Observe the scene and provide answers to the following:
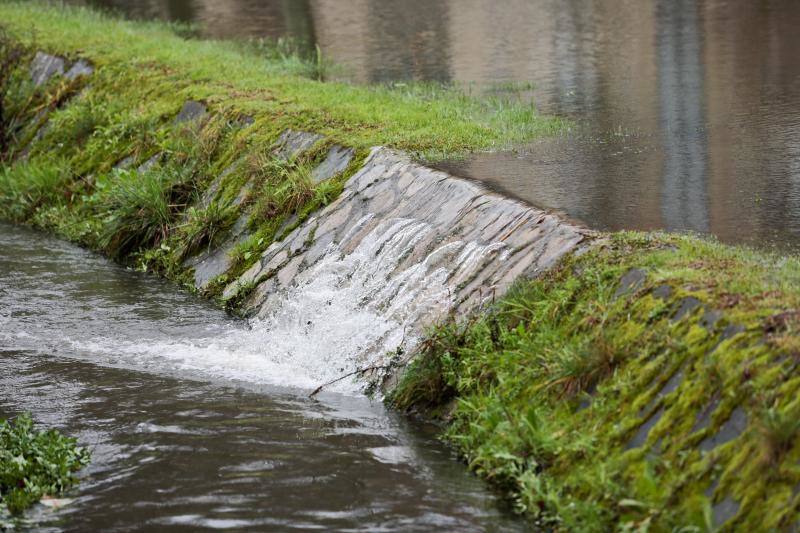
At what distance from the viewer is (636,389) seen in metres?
6.49

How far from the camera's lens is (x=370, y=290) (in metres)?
9.57

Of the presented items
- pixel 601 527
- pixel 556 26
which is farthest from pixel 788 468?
pixel 556 26

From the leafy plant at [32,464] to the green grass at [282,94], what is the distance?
5.27m

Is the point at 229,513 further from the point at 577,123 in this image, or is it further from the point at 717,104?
the point at 717,104

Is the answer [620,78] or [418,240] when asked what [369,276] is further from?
[620,78]

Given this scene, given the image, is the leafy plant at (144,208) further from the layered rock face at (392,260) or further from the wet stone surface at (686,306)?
the wet stone surface at (686,306)

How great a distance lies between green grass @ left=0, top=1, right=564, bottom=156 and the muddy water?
114 inches

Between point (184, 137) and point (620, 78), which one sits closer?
point (184, 137)

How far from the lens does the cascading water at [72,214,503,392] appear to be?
29.0ft

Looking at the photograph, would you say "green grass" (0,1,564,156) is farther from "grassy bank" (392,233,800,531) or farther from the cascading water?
"grassy bank" (392,233,800,531)

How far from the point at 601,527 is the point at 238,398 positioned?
342 cm

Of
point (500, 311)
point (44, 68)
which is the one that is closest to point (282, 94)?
→ point (44, 68)

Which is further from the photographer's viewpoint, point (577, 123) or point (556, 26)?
point (556, 26)

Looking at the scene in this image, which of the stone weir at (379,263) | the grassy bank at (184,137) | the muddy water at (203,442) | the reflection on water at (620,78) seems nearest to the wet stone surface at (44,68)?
the grassy bank at (184,137)
